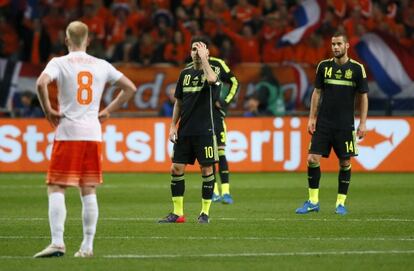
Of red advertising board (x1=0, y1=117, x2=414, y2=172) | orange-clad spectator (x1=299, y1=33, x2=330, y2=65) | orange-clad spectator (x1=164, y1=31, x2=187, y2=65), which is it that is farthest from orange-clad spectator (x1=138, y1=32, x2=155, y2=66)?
orange-clad spectator (x1=299, y1=33, x2=330, y2=65)

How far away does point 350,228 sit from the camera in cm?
1309

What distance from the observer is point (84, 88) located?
33.8 ft

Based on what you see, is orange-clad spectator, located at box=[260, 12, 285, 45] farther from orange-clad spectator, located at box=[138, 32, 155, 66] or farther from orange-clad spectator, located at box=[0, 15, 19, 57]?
orange-clad spectator, located at box=[0, 15, 19, 57]

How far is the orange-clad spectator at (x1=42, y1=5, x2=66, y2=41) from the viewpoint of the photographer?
28391 millimetres

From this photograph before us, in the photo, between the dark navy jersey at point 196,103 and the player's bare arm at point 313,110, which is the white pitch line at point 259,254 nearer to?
the dark navy jersey at point 196,103

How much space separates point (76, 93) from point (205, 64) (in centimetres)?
359

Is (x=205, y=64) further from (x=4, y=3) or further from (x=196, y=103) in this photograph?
(x=4, y=3)

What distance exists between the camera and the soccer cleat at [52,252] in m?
10.3

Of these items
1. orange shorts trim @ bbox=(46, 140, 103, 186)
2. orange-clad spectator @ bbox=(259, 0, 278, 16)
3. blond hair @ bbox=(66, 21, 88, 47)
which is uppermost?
orange-clad spectator @ bbox=(259, 0, 278, 16)

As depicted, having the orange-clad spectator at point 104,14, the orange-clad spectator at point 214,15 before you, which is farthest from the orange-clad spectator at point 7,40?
the orange-clad spectator at point 214,15

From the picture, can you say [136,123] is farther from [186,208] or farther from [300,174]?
[186,208]

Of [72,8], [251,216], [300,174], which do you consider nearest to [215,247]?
[251,216]

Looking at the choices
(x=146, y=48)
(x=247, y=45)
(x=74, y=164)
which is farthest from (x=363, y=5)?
(x=74, y=164)

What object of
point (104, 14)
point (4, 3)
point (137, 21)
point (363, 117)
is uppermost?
point (4, 3)
